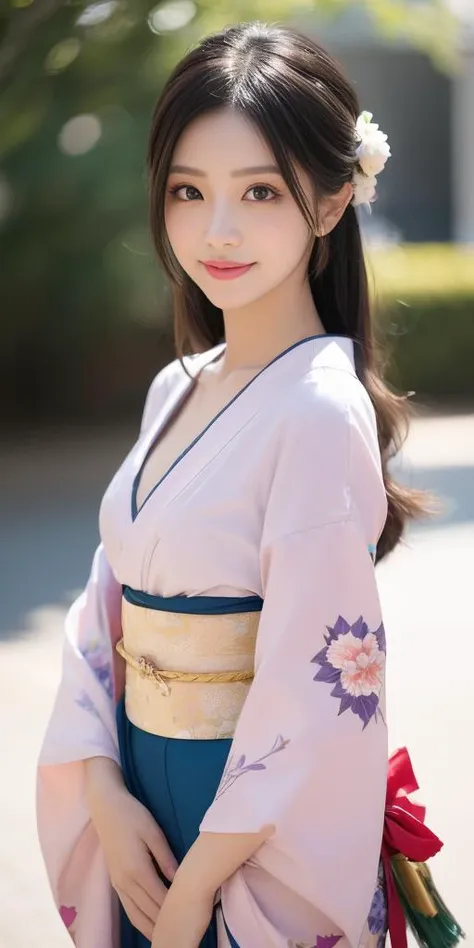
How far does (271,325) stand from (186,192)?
224 millimetres

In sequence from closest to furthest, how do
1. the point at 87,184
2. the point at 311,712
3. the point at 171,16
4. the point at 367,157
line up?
the point at 311,712 < the point at 367,157 < the point at 171,16 < the point at 87,184

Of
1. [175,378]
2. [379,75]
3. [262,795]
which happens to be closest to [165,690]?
[262,795]

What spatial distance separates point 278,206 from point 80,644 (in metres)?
0.74

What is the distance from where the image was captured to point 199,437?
1758 millimetres

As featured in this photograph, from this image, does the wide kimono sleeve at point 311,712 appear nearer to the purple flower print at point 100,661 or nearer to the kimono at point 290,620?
the kimono at point 290,620

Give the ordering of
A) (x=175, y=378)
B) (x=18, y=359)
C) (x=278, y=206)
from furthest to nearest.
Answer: (x=18, y=359) < (x=175, y=378) < (x=278, y=206)

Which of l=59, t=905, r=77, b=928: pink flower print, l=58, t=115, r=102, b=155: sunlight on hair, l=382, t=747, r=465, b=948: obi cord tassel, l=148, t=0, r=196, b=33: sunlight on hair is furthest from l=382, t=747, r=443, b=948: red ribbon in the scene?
l=58, t=115, r=102, b=155: sunlight on hair

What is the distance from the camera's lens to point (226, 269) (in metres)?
1.71

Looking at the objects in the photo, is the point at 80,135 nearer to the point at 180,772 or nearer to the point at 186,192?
the point at 186,192

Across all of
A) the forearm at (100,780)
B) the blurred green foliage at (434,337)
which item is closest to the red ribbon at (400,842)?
the forearm at (100,780)

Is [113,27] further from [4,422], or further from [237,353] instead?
[237,353]

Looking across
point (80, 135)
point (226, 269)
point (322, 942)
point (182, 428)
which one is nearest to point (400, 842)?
point (322, 942)

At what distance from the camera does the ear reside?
177 cm

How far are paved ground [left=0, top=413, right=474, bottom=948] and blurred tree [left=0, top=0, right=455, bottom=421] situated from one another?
815mm
